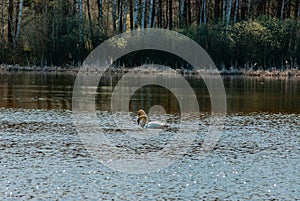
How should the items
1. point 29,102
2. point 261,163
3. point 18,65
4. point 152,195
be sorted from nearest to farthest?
point 152,195
point 261,163
point 29,102
point 18,65

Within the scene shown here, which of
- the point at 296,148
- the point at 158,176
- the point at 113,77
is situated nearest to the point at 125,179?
the point at 158,176

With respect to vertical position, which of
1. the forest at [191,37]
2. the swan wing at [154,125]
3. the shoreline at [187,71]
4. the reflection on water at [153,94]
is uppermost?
the forest at [191,37]

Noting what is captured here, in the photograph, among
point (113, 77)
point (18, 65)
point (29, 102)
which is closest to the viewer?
point (29, 102)

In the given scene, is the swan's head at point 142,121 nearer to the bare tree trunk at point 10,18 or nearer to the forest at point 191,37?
the forest at point 191,37

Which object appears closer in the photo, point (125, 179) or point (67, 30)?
point (125, 179)

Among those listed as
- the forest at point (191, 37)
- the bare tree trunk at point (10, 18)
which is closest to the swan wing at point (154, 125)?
the forest at point (191, 37)

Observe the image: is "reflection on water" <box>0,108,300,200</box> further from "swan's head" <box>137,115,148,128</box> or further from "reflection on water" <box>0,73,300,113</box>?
"reflection on water" <box>0,73,300,113</box>

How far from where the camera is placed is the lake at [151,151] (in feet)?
36.6

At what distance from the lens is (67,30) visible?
149 ft

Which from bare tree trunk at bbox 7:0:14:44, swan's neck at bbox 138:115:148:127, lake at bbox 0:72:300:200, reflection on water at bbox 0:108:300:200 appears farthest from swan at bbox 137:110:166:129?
bare tree trunk at bbox 7:0:14:44

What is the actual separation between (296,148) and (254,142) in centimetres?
114

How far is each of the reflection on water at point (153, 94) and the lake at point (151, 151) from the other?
10 centimetres

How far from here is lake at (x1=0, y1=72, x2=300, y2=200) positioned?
11.1 meters

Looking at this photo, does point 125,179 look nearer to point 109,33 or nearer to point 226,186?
point 226,186
